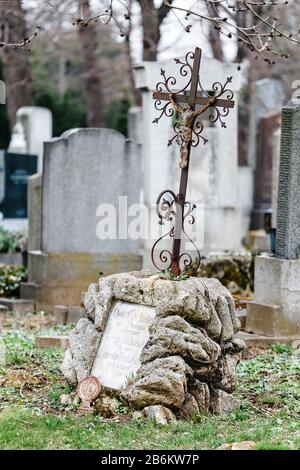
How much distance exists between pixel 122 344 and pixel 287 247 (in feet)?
11.1

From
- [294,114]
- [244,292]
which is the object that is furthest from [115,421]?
[244,292]

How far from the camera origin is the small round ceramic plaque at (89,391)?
24.9 ft

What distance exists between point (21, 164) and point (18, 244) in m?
5.95

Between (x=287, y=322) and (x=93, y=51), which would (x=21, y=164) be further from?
(x=287, y=322)

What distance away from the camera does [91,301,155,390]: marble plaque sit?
25.2ft

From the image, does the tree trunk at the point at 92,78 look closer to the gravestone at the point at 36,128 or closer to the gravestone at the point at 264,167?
the gravestone at the point at 36,128

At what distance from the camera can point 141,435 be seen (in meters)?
6.99

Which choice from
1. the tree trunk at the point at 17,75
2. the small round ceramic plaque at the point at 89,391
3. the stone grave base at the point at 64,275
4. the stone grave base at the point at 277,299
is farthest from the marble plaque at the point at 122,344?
the tree trunk at the point at 17,75

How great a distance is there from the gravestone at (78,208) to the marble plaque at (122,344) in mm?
5508

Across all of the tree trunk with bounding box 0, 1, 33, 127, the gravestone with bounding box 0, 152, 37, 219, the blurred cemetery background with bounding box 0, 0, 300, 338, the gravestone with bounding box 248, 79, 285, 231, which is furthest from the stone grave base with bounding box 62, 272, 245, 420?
the tree trunk with bounding box 0, 1, 33, 127

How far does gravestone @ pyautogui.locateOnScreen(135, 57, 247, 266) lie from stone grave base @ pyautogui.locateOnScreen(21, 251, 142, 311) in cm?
270

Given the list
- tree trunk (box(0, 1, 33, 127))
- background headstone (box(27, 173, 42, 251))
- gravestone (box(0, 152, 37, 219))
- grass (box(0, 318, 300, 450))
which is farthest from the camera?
tree trunk (box(0, 1, 33, 127))

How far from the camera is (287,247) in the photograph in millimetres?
10719

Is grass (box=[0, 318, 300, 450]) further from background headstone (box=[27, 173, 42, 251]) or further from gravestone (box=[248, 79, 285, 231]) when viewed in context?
gravestone (box=[248, 79, 285, 231])
